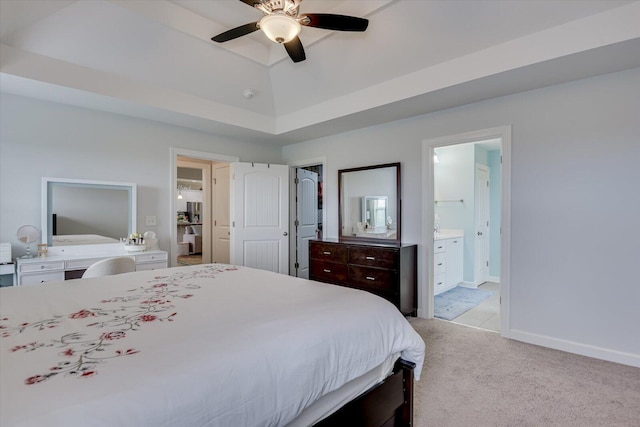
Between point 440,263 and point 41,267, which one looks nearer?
point 41,267

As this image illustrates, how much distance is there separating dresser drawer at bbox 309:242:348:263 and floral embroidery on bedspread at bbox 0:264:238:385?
238cm

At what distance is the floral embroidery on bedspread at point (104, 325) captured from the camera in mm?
923

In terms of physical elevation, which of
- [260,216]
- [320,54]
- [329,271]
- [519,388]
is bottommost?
[519,388]

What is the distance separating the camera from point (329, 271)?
4238 millimetres

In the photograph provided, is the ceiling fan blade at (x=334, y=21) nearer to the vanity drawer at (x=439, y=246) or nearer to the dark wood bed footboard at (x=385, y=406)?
the dark wood bed footboard at (x=385, y=406)

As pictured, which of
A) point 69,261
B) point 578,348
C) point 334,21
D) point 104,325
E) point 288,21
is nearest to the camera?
point 104,325

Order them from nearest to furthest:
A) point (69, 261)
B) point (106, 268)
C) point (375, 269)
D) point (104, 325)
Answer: point (104, 325) → point (106, 268) → point (69, 261) → point (375, 269)

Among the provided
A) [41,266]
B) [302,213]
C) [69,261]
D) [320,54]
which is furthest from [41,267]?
[302,213]

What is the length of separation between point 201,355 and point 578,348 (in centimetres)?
325

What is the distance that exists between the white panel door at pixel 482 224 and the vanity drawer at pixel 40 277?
557 centimetres

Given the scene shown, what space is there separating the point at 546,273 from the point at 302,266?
12.0 feet

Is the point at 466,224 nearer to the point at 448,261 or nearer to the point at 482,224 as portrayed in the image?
Result: the point at 482,224

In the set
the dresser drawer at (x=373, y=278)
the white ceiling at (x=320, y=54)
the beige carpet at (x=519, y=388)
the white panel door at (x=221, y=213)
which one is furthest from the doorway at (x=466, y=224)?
the white panel door at (x=221, y=213)

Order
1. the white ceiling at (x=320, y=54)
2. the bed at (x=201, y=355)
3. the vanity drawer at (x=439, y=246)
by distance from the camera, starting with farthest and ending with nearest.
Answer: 1. the vanity drawer at (x=439, y=246)
2. the white ceiling at (x=320, y=54)
3. the bed at (x=201, y=355)
